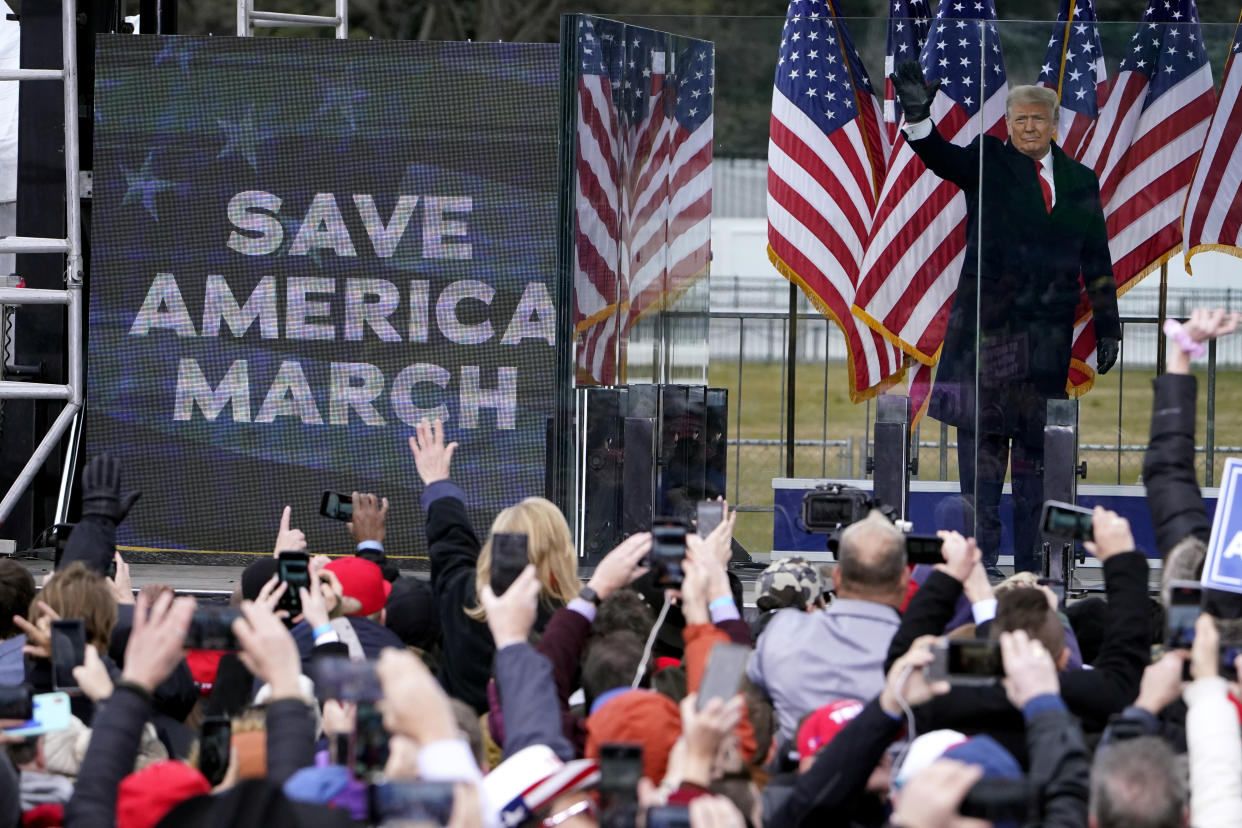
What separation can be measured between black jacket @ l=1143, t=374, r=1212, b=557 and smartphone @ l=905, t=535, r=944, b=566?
1.69 feet

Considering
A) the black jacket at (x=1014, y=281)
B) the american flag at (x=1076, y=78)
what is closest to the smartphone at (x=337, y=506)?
the black jacket at (x=1014, y=281)

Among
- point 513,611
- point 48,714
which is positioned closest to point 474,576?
point 513,611

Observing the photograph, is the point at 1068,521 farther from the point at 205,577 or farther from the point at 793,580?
the point at 205,577

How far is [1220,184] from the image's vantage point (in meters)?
8.74

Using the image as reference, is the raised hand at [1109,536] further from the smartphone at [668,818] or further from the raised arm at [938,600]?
the smartphone at [668,818]

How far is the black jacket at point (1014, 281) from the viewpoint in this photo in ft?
28.7

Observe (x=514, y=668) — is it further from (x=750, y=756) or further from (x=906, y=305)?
(x=906, y=305)

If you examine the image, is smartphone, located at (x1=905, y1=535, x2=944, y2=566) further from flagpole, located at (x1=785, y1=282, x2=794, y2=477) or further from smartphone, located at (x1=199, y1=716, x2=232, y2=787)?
flagpole, located at (x1=785, y1=282, x2=794, y2=477)

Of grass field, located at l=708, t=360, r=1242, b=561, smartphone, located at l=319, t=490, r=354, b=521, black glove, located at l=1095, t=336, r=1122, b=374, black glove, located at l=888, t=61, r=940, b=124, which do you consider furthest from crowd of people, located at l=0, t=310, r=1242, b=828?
black glove, located at l=888, t=61, r=940, b=124

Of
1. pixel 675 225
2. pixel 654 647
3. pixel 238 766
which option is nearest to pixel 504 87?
pixel 675 225

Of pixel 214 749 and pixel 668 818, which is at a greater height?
pixel 668 818

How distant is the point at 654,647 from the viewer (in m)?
4.75

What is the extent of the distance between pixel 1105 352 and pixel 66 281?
18.5ft

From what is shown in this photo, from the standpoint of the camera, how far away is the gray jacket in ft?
13.0
